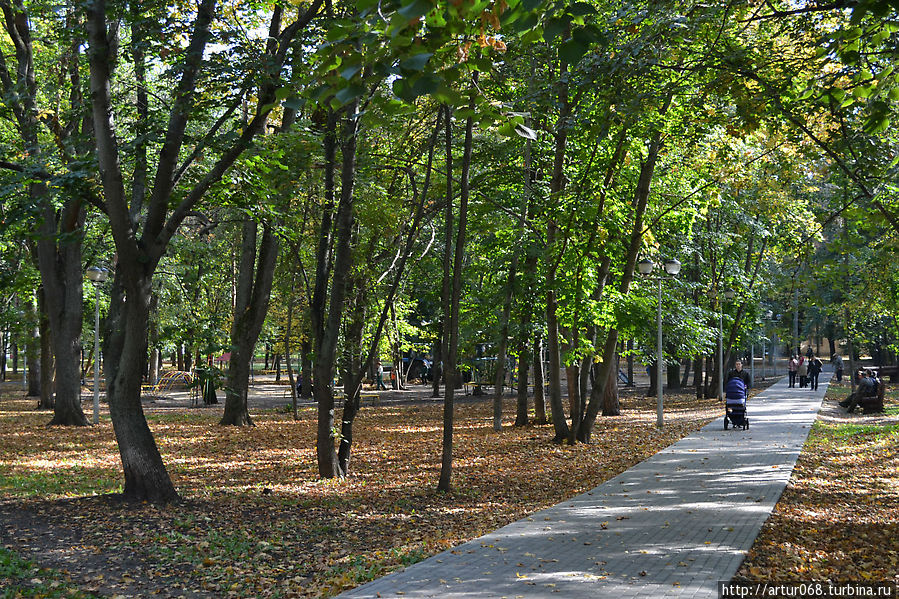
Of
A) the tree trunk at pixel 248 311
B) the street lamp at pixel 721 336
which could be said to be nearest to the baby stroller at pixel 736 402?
the street lamp at pixel 721 336

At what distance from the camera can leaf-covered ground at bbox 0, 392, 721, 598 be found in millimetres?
6734

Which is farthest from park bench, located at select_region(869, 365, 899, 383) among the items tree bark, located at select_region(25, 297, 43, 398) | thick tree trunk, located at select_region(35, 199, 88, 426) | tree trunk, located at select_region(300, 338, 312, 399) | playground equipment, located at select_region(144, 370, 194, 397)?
tree bark, located at select_region(25, 297, 43, 398)

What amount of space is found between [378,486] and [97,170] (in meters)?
5.96

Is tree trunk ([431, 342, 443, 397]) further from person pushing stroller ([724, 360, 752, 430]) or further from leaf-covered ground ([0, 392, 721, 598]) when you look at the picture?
person pushing stroller ([724, 360, 752, 430])

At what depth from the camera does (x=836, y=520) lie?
351 inches

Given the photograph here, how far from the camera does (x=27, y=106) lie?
1595 centimetres

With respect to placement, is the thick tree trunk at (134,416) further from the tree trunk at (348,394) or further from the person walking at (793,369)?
the person walking at (793,369)

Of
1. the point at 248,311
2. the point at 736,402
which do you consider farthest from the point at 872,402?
the point at 248,311

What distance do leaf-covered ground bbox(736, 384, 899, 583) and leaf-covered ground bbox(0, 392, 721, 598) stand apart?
114 inches

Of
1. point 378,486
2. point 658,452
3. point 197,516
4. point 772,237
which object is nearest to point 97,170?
point 197,516

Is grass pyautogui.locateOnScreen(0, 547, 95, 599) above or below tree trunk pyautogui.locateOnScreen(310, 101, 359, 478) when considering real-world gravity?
below

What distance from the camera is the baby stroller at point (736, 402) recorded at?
60.3 feet

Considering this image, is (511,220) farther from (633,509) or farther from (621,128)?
(633,509)

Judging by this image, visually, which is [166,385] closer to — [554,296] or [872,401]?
[554,296]
